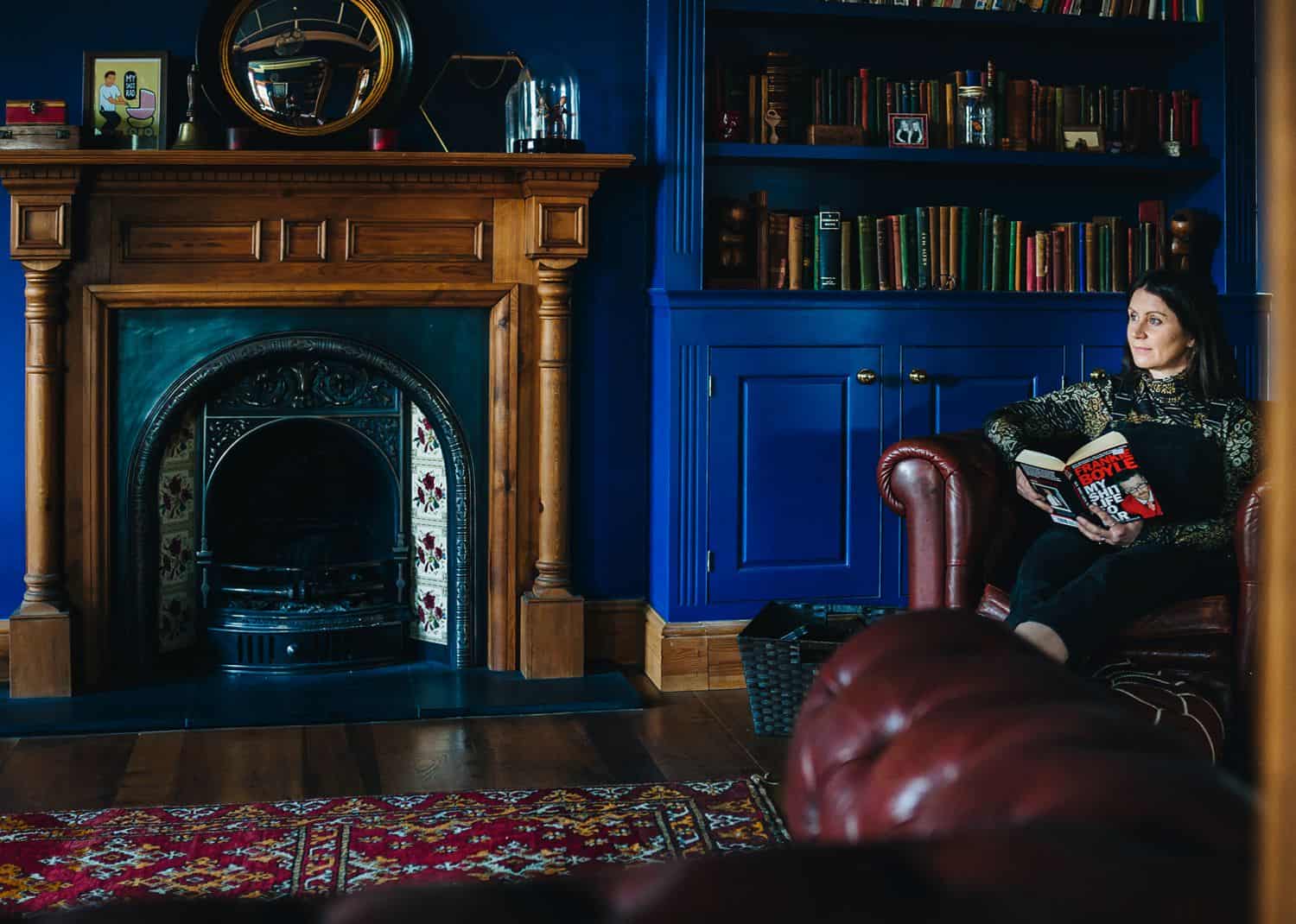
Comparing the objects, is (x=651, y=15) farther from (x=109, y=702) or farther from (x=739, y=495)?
(x=109, y=702)

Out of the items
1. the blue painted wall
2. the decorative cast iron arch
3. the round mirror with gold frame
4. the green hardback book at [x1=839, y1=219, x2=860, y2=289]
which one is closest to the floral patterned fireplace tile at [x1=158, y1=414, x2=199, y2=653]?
the decorative cast iron arch

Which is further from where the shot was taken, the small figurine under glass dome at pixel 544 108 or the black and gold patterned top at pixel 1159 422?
the small figurine under glass dome at pixel 544 108

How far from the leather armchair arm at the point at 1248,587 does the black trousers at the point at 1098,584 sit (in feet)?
0.27

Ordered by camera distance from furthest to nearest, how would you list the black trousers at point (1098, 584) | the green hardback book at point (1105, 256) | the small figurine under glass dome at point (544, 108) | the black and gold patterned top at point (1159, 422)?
the green hardback book at point (1105, 256), the small figurine under glass dome at point (544, 108), the black and gold patterned top at point (1159, 422), the black trousers at point (1098, 584)

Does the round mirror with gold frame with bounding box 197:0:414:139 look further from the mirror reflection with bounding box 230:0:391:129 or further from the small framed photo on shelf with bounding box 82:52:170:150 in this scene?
the small framed photo on shelf with bounding box 82:52:170:150

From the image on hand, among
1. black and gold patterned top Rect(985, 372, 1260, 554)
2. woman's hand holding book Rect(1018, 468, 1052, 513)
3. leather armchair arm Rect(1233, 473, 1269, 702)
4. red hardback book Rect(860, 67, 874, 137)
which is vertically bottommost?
leather armchair arm Rect(1233, 473, 1269, 702)

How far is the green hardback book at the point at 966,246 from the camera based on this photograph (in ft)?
14.0

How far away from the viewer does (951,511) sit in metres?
3.43

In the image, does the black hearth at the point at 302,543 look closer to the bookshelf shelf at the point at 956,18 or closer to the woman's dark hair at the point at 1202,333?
the bookshelf shelf at the point at 956,18

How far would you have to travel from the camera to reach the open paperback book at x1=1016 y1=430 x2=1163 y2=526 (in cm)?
324

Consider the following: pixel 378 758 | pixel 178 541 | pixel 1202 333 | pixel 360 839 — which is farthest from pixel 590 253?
pixel 360 839

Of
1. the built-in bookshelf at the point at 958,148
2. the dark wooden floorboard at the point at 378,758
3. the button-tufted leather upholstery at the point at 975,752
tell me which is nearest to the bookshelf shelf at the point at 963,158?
the built-in bookshelf at the point at 958,148

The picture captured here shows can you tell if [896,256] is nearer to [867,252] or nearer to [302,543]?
[867,252]

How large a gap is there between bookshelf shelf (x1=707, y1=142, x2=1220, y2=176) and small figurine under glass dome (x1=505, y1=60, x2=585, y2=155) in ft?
1.30
